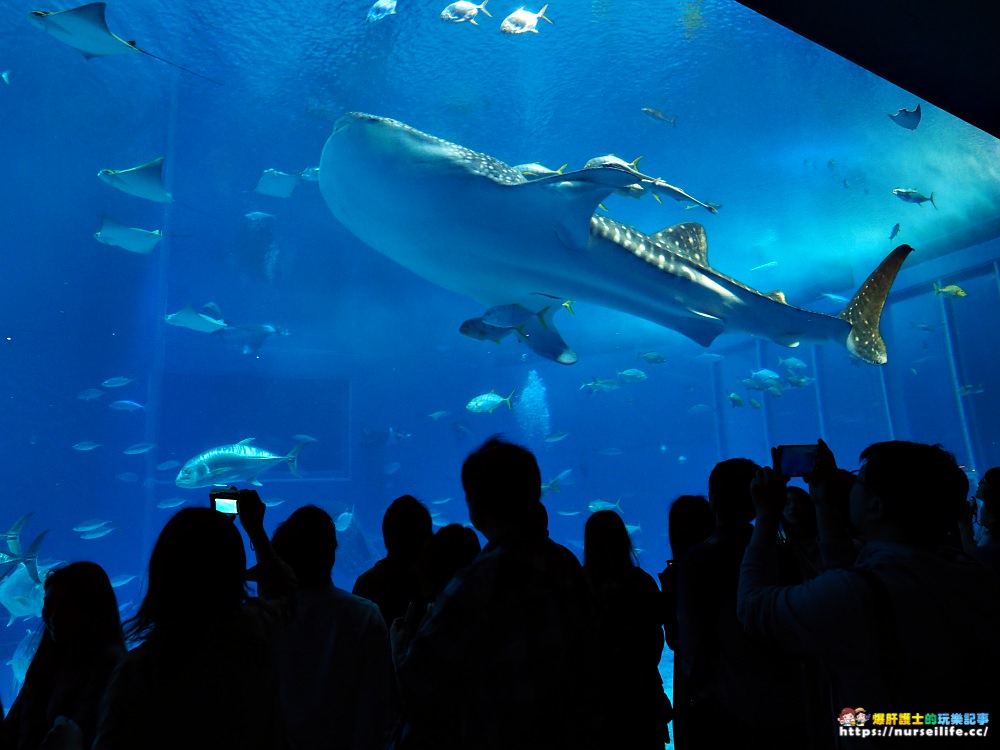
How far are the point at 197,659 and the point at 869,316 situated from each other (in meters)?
6.04

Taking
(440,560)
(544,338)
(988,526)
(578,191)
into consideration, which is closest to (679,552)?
(440,560)

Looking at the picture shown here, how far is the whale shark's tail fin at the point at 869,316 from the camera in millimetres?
5348

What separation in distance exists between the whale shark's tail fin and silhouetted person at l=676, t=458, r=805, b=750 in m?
4.38

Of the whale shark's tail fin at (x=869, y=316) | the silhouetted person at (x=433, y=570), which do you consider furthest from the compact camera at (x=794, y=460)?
the whale shark's tail fin at (x=869, y=316)

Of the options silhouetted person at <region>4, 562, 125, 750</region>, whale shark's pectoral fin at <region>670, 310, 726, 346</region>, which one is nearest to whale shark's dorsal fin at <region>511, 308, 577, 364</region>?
whale shark's pectoral fin at <region>670, 310, 726, 346</region>

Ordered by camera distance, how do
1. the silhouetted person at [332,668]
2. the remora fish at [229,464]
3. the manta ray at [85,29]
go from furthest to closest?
1. the remora fish at [229,464]
2. the manta ray at [85,29]
3. the silhouetted person at [332,668]

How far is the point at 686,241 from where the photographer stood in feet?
17.6

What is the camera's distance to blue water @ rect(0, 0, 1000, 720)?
375 inches

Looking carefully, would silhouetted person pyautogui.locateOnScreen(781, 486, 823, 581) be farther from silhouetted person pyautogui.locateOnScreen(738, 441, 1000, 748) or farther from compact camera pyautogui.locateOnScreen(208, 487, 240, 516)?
compact camera pyautogui.locateOnScreen(208, 487, 240, 516)

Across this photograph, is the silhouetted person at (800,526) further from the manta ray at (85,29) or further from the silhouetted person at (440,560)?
the manta ray at (85,29)

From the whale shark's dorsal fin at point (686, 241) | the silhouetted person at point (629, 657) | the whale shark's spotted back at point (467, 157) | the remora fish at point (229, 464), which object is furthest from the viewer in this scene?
the remora fish at point (229, 464)

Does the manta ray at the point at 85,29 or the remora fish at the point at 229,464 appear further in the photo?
the remora fish at the point at 229,464

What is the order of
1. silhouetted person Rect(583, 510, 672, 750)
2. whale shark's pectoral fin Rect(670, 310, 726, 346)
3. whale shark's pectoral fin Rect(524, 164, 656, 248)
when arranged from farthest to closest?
whale shark's pectoral fin Rect(670, 310, 726, 346)
whale shark's pectoral fin Rect(524, 164, 656, 248)
silhouetted person Rect(583, 510, 672, 750)

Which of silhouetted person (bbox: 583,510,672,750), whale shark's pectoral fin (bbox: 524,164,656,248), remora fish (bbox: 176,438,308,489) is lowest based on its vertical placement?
silhouetted person (bbox: 583,510,672,750)
